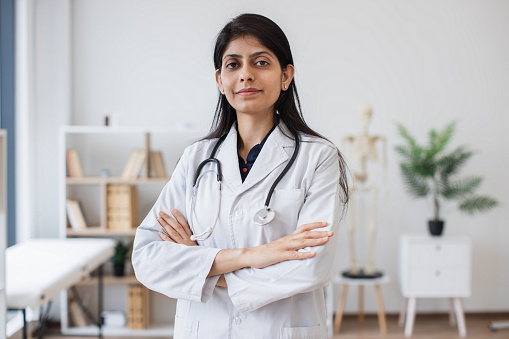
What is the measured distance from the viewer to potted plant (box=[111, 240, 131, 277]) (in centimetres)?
414

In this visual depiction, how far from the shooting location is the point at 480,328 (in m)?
4.25

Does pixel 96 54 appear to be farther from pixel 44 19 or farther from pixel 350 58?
pixel 350 58

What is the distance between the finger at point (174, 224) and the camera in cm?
154

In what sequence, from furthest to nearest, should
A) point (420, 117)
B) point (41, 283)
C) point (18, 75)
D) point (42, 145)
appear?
point (420, 117) < point (42, 145) < point (18, 75) < point (41, 283)

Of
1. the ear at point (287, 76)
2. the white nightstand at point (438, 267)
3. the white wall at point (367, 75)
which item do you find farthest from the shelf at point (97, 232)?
the ear at point (287, 76)

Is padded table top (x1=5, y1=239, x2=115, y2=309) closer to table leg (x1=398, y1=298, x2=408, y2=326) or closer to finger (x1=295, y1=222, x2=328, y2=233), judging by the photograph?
finger (x1=295, y1=222, x2=328, y2=233)

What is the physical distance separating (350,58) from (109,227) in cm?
228

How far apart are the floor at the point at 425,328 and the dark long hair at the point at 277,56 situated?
2.77 m

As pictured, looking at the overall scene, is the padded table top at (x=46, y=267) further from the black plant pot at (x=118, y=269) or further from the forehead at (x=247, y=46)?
the forehead at (x=247, y=46)

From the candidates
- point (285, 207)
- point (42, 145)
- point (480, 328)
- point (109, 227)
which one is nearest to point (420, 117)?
point (480, 328)

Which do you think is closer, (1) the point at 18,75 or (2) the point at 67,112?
(1) the point at 18,75

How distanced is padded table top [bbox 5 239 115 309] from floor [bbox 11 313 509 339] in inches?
31.6

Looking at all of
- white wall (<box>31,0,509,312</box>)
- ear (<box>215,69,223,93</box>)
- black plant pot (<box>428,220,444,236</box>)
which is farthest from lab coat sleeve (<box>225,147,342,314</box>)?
white wall (<box>31,0,509,312</box>)

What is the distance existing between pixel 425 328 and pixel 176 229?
3236 mm
